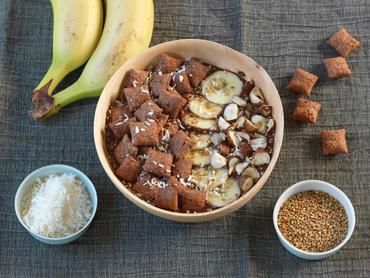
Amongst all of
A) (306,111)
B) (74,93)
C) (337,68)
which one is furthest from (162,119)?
(337,68)

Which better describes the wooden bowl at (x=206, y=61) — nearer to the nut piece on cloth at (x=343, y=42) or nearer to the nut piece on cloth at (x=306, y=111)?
the nut piece on cloth at (x=306, y=111)

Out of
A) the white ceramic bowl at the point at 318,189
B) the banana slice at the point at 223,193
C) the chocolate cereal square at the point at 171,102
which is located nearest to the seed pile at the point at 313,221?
the white ceramic bowl at the point at 318,189

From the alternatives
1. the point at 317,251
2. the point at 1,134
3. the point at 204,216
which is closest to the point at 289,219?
the point at 317,251

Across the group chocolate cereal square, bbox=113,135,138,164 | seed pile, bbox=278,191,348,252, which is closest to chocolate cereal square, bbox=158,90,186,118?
chocolate cereal square, bbox=113,135,138,164

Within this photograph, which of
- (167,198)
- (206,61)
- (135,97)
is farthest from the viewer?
(206,61)

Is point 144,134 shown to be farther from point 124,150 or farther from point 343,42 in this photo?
point 343,42

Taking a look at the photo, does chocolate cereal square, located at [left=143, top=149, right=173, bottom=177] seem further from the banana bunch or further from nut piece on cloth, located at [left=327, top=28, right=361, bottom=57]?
nut piece on cloth, located at [left=327, top=28, right=361, bottom=57]

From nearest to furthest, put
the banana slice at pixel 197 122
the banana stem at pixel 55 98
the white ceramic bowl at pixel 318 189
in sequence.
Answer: the white ceramic bowl at pixel 318 189 < the banana slice at pixel 197 122 < the banana stem at pixel 55 98
